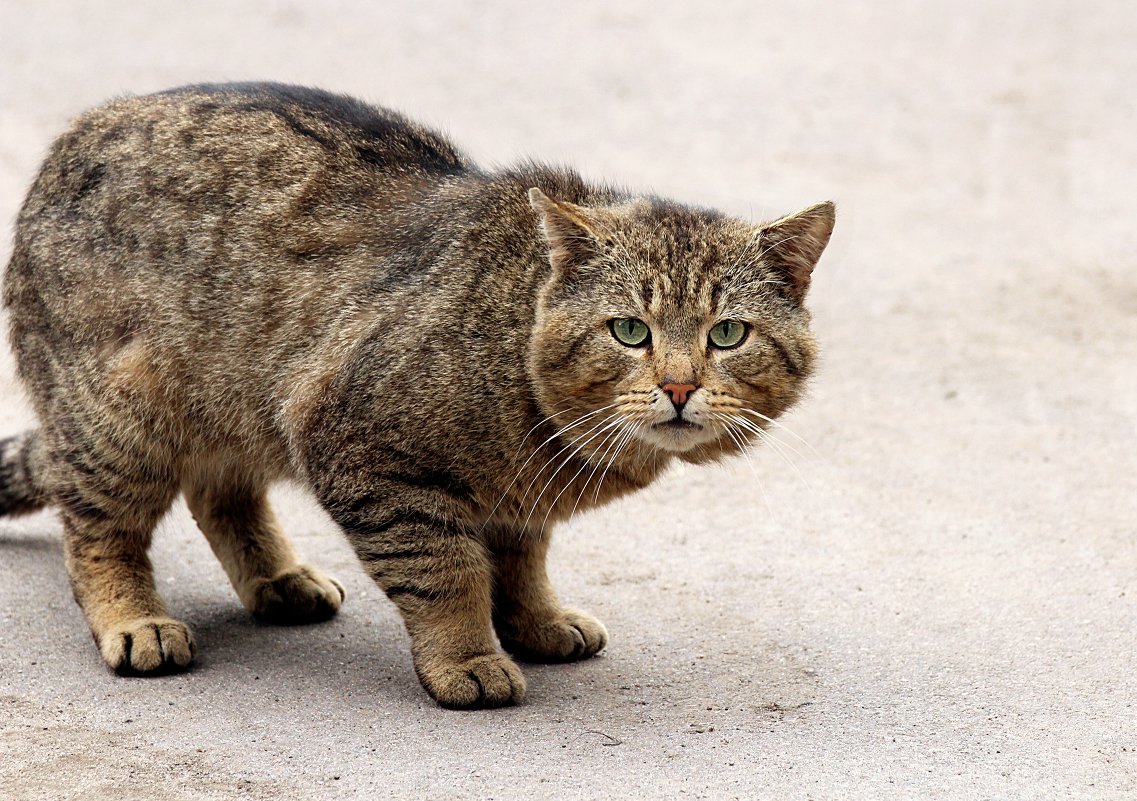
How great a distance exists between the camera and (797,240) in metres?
4.09

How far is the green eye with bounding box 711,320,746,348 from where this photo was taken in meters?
3.95

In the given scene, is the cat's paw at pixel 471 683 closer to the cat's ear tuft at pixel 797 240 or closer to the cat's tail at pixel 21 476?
the cat's ear tuft at pixel 797 240

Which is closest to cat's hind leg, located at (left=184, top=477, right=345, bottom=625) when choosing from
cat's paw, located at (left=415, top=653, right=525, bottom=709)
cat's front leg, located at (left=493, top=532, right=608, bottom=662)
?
cat's front leg, located at (left=493, top=532, right=608, bottom=662)

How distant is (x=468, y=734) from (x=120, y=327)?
5.72 feet

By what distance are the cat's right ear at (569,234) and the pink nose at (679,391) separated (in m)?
0.51

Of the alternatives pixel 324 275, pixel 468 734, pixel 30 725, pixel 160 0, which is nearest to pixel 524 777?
pixel 468 734

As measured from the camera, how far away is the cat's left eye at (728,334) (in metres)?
3.95

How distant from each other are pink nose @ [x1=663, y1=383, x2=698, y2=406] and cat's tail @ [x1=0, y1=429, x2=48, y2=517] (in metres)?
2.50

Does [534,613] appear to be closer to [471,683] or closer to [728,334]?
[471,683]

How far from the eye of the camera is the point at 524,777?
359 cm

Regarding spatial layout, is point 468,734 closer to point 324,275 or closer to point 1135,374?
point 324,275

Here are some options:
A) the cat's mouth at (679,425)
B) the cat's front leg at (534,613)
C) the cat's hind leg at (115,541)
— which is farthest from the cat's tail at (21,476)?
the cat's mouth at (679,425)

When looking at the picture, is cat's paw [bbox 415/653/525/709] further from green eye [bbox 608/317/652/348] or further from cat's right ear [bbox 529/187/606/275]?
cat's right ear [bbox 529/187/606/275]

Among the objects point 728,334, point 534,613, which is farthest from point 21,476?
point 728,334
